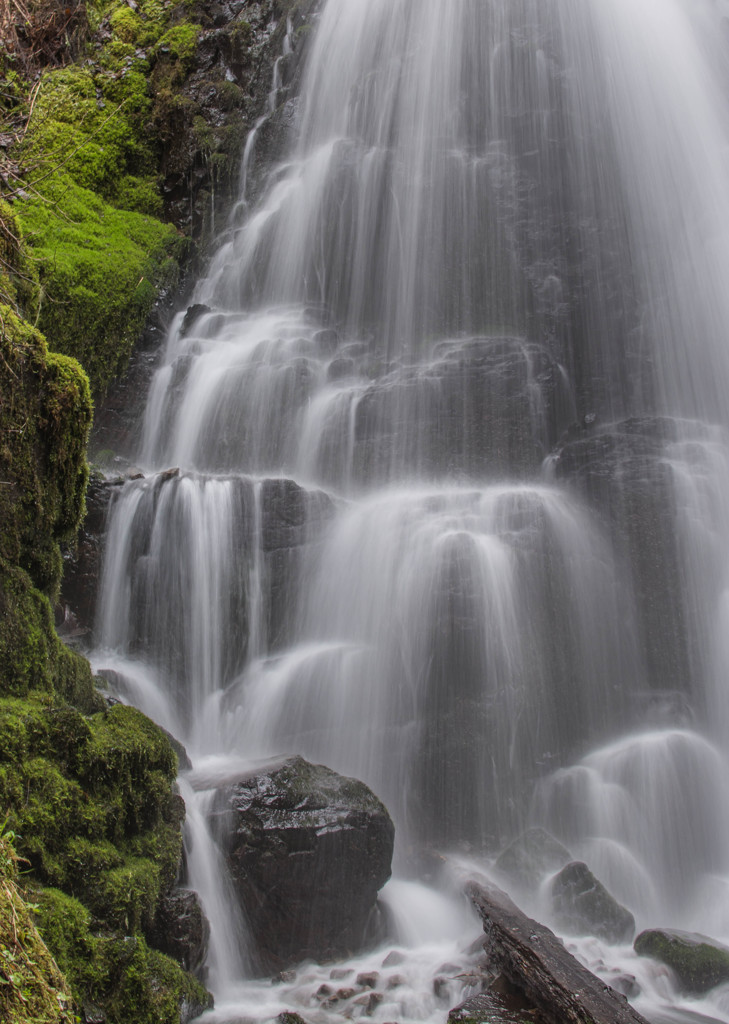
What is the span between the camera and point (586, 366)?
1241 cm

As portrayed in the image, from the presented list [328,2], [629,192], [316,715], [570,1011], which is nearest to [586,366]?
[629,192]

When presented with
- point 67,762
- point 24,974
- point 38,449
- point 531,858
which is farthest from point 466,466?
point 24,974

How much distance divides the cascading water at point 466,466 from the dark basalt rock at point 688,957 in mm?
231

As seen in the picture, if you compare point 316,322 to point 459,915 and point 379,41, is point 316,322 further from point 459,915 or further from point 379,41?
point 459,915

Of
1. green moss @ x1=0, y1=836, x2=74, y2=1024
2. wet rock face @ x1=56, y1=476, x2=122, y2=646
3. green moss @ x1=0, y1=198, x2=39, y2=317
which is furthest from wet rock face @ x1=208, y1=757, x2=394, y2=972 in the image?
green moss @ x1=0, y1=198, x2=39, y2=317

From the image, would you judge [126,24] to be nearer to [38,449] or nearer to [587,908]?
[38,449]

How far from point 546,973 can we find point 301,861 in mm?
1878

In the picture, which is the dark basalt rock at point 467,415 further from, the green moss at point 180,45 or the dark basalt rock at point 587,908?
the green moss at point 180,45

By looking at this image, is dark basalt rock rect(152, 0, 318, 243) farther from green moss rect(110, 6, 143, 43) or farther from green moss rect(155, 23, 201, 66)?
green moss rect(110, 6, 143, 43)

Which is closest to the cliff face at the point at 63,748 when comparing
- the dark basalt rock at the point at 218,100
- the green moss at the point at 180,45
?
the dark basalt rock at the point at 218,100

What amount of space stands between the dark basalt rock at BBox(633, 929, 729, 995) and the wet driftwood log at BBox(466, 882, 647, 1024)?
135 centimetres

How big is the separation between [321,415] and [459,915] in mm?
7665

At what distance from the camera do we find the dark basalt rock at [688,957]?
5.57 metres

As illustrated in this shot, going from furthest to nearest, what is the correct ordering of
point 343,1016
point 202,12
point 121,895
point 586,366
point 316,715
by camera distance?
1. point 202,12
2. point 586,366
3. point 316,715
4. point 343,1016
5. point 121,895
